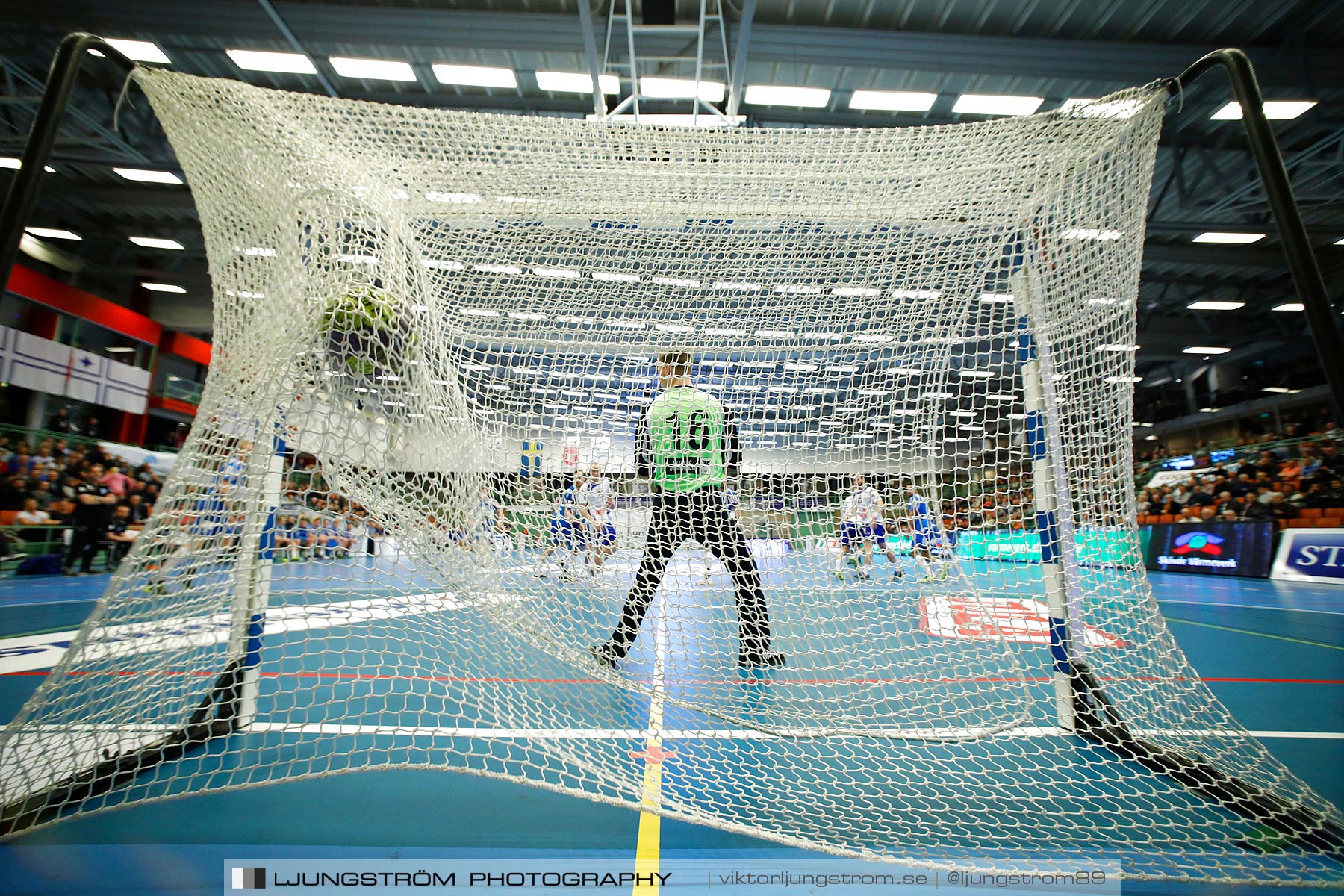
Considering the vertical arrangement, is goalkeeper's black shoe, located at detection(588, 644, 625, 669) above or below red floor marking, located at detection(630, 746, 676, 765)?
above

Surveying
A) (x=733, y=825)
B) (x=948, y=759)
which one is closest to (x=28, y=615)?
(x=733, y=825)

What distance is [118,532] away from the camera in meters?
8.30

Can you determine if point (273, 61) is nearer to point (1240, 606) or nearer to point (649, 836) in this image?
point (649, 836)

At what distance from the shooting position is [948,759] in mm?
2049

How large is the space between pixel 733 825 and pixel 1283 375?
1017 inches

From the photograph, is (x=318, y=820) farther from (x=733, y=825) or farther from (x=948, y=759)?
(x=948, y=759)

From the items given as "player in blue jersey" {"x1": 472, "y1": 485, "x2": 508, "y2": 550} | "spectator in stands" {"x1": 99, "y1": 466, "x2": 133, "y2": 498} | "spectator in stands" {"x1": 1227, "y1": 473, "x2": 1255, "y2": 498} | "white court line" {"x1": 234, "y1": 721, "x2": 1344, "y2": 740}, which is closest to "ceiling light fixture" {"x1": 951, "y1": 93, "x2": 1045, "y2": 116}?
"spectator in stands" {"x1": 1227, "y1": 473, "x2": 1255, "y2": 498}

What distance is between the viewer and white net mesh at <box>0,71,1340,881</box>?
5.39 ft

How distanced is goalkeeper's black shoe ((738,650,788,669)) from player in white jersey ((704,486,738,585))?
48cm

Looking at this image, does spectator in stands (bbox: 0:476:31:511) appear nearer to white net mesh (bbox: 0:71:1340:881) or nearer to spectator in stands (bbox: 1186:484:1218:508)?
white net mesh (bbox: 0:71:1340:881)

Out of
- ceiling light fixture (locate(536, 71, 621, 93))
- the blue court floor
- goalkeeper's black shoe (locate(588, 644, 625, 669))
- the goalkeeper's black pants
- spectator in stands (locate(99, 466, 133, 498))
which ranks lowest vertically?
the blue court floor

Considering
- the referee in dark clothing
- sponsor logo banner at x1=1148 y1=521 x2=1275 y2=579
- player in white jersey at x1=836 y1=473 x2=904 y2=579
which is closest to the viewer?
player in white jersey at x1=836 y1=473 x2=904 y2=579

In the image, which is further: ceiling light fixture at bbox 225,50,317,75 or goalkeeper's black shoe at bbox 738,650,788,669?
ceiling light fixture at bbox 225,50,317,75

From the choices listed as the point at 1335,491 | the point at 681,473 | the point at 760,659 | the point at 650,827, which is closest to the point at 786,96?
the point at 681,473
